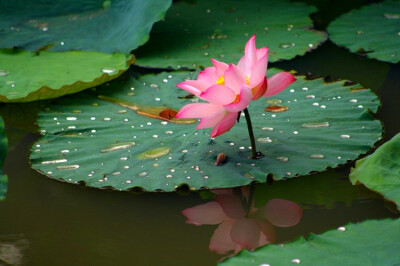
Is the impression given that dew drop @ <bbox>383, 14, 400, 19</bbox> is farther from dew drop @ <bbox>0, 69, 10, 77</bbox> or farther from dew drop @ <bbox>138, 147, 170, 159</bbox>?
dew drop @ <bbox>0, 69, 10, 77</bbox>

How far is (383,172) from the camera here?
157 centimetres

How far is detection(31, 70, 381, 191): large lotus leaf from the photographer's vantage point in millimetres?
1732

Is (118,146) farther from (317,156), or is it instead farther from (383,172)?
(383,172)

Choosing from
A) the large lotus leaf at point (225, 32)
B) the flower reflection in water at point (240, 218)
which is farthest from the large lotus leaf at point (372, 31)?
the flower reflection in water at point (240, 218)

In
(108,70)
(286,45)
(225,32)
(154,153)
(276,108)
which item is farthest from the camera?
(225,32)

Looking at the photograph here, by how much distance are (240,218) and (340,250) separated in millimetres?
408

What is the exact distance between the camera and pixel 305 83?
224cm

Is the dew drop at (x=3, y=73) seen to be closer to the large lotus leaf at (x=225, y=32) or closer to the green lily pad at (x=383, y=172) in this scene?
the large lotus leaf at (x=225, y=32)

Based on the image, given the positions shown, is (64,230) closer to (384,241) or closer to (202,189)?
(202,189)

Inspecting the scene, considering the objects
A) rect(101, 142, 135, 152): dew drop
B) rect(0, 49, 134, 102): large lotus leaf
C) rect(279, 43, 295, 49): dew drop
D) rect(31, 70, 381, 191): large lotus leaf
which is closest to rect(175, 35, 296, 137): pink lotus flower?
rect(31, 70, 381, 191): large lotus leaf

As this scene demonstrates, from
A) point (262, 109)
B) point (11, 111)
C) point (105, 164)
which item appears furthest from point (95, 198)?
point (11, 111)

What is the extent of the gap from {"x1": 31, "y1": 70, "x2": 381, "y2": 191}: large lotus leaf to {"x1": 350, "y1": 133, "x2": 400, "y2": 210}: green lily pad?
125 millimetres

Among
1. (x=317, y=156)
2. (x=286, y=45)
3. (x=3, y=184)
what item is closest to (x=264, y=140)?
(x=317, y=156)

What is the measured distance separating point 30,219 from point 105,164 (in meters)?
0.27
